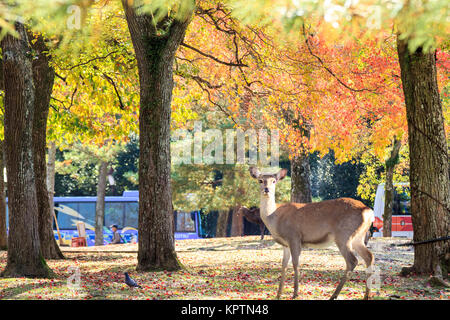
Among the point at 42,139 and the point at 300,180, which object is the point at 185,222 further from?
the point at 42,139

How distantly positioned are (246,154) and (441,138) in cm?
2087

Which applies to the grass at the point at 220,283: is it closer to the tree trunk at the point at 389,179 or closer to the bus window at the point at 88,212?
the tree trunk at the point at 389,179

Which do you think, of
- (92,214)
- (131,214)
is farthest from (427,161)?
(92,214)

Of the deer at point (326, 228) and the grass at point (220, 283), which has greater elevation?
the deer at point (326, 228)

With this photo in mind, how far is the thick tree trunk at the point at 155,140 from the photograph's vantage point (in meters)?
11.0

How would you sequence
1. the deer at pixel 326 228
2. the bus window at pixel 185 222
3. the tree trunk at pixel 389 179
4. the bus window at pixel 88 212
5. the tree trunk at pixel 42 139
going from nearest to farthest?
the deer at pixel 326 228, the tree trunk at pixel 42 139, the tree trunk at pixel 389 179, the bus window at pixel 88 212, the bus window at pixel 185 222

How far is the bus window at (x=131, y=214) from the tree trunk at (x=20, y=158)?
2921cm

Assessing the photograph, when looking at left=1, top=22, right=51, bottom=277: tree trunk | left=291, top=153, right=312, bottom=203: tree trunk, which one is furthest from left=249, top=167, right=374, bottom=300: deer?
left=291, top=153, right=312, bottom=203: tree trunk

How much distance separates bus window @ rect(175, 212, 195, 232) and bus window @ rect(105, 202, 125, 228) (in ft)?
13.0

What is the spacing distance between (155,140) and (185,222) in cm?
3008

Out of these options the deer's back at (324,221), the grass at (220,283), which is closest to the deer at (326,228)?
the deer's back at (324,221)

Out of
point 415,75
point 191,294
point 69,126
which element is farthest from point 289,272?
point 69,126

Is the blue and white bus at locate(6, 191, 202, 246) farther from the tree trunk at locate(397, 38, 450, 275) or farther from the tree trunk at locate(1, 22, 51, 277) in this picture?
the tree trunk at locate(397, 38, 450, 275)

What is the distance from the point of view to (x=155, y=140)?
11.0m
